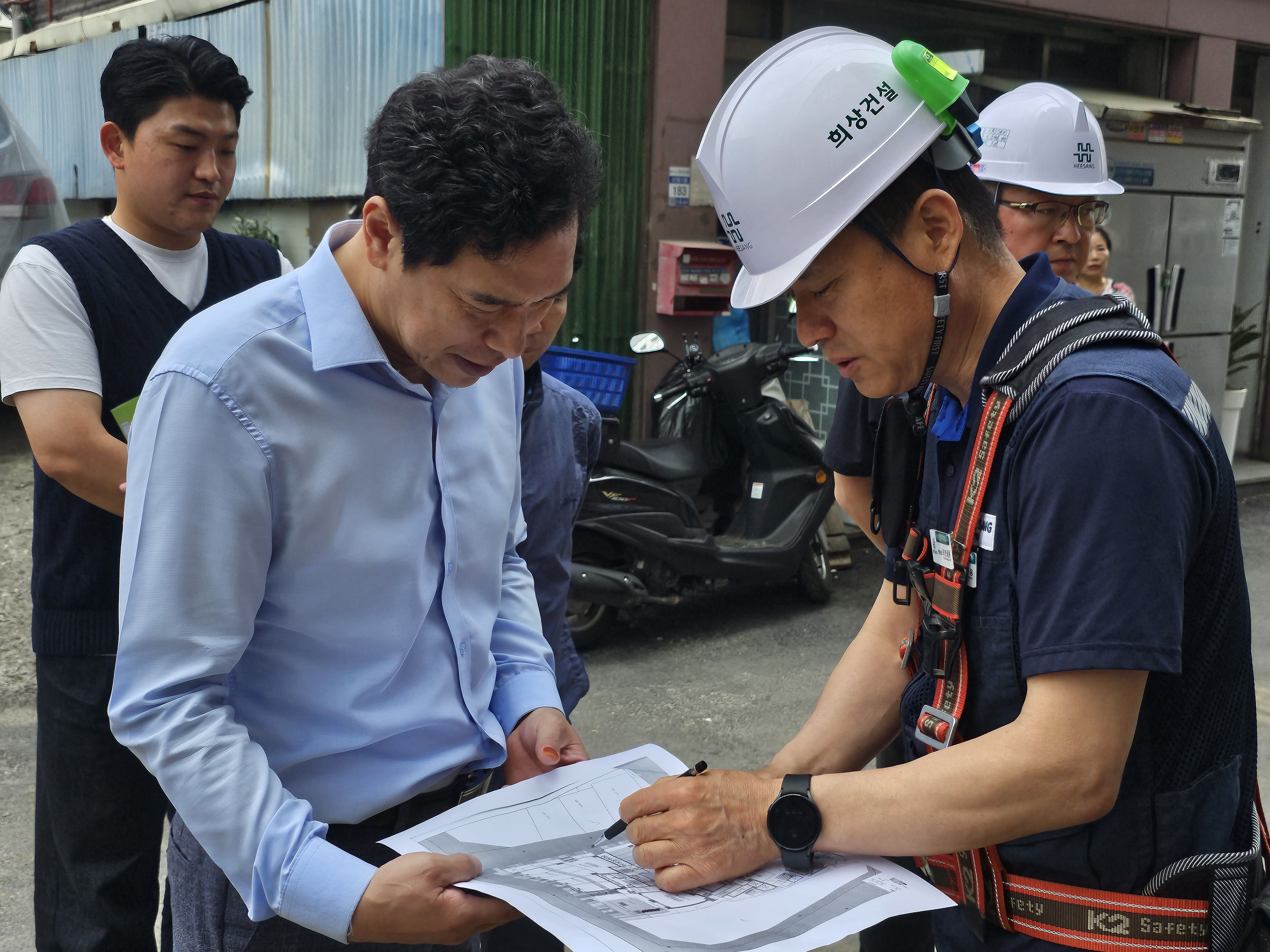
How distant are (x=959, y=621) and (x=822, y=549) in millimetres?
4724

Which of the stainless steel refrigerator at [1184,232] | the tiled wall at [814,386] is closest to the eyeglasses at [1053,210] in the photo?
the tiled wall at [814,386]

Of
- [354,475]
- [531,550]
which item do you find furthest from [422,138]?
[531,550]

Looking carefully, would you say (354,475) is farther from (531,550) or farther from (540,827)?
(531,550)

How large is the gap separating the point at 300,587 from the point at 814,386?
6.09 metres

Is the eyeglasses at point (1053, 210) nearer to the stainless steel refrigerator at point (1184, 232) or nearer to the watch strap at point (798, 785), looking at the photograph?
the watch strap at point (798, 785)

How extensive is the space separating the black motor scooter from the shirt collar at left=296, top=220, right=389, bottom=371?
11.4 ft

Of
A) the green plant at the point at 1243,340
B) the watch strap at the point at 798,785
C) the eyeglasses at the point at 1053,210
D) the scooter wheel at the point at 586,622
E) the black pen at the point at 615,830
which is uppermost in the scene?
the eyeglasses at the point at 1053,210

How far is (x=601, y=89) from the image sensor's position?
20.9ft

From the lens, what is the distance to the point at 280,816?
1285mm

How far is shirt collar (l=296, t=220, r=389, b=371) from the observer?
134 centimetres

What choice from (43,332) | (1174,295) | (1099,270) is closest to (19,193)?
(43,332)

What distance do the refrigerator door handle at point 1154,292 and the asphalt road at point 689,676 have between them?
217cm

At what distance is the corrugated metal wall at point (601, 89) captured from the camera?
6.11 meters

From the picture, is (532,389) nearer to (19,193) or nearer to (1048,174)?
(1048,174)
